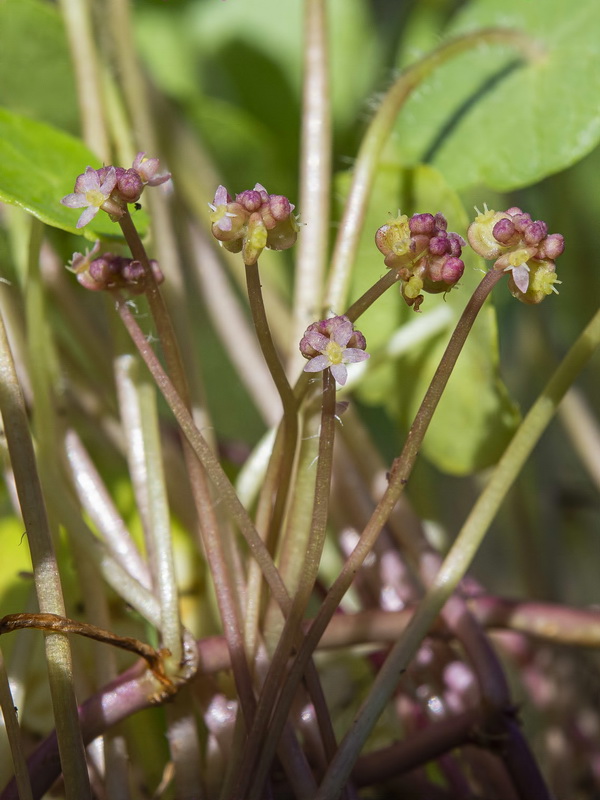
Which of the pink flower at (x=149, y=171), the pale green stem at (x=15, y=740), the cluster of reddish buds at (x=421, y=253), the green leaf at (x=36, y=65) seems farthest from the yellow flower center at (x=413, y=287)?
the green leaf at (x=36, y=65)

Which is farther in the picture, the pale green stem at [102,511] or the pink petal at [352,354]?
the pale green stem at [102,511]

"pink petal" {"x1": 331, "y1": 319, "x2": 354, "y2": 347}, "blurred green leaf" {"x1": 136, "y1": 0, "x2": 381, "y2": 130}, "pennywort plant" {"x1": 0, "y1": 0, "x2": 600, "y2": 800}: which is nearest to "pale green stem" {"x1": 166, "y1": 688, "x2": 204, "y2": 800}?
"pennywort plant" {"x1": 0, "y1": 0, "x2": 600, "y2": 800}

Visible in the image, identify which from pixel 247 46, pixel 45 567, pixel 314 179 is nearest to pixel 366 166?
pixel 314 179

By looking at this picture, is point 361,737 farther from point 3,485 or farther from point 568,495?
point 568,495

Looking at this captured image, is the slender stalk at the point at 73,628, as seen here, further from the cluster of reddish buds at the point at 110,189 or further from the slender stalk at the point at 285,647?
the cluster of reddish buds at the point at 110,189

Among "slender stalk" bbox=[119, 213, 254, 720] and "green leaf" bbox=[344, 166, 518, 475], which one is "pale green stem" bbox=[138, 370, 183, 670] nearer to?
"slender stalk" bbox=[119, 213, 254, 720]

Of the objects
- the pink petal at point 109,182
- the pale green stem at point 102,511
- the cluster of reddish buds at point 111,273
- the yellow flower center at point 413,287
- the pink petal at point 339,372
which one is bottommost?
the pink petal at point 339,372

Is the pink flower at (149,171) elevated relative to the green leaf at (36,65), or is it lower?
lower
